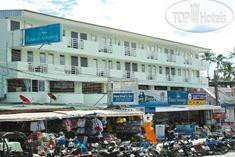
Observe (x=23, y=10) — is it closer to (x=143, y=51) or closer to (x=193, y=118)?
(x=143, y=51)

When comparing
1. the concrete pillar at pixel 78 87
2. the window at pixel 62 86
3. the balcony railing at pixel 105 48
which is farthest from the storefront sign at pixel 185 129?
the window at pixel 62 86

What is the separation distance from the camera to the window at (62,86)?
104 ft

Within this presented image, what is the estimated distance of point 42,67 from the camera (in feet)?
99.7

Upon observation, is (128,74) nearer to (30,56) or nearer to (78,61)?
(78,61)

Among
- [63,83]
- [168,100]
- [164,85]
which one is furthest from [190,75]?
[63,83]

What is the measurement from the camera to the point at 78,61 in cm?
3425

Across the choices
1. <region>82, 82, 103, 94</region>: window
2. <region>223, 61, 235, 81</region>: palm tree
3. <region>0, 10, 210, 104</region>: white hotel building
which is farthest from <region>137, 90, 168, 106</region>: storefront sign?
<region>223, 61, 235, 81</region>: palm tree

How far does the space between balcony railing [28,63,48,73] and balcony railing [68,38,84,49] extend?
9.62ft

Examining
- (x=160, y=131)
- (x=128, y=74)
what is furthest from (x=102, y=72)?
(x=160, y=131)

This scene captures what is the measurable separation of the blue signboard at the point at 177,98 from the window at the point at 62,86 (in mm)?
8316

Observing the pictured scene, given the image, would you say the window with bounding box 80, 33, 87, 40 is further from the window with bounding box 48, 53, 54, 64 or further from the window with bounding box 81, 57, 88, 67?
the window with bounding box 48, 53, 54, 64

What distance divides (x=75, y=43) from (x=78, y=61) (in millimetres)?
1702

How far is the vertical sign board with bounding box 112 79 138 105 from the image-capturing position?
26688 millimetres

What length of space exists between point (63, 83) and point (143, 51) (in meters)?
10.7
